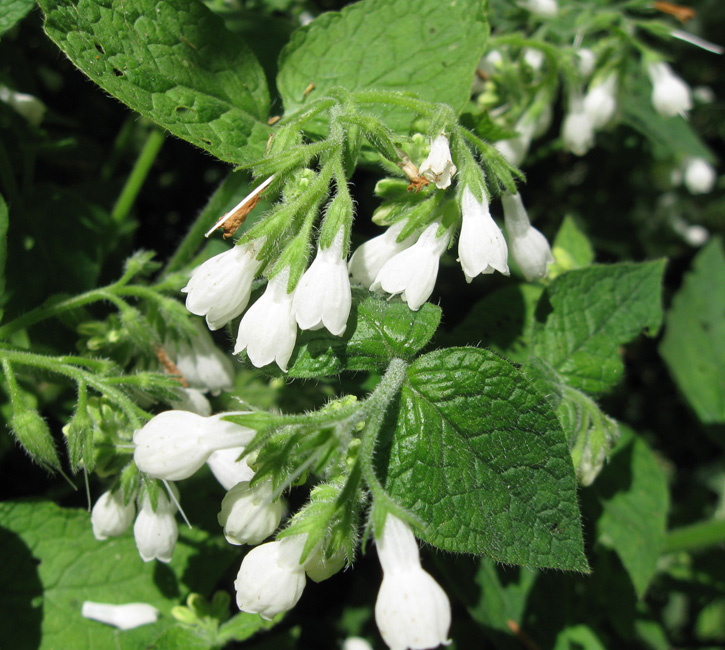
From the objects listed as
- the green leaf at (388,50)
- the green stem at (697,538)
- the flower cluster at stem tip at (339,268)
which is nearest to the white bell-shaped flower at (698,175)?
the green stem at (697,538)

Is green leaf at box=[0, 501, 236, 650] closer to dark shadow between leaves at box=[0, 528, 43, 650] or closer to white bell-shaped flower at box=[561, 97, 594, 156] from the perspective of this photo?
dark shadow between leaves at box=[0, 528, 43, 650]

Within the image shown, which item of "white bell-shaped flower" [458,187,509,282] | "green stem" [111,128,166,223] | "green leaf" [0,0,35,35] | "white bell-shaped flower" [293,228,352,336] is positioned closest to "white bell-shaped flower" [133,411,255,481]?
"white bell-shaped flower" [293,228,352,336]

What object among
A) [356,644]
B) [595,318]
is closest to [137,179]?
[595,318]

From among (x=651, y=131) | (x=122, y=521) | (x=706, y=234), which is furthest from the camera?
(x=706, y=234)

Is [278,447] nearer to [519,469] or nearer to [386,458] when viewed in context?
[386,458]

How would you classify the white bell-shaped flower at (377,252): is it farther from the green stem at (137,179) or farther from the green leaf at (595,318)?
the green stem at (137,179)

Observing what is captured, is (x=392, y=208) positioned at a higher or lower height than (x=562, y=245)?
higher

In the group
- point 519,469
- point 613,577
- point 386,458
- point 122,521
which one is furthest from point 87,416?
point 613,577
